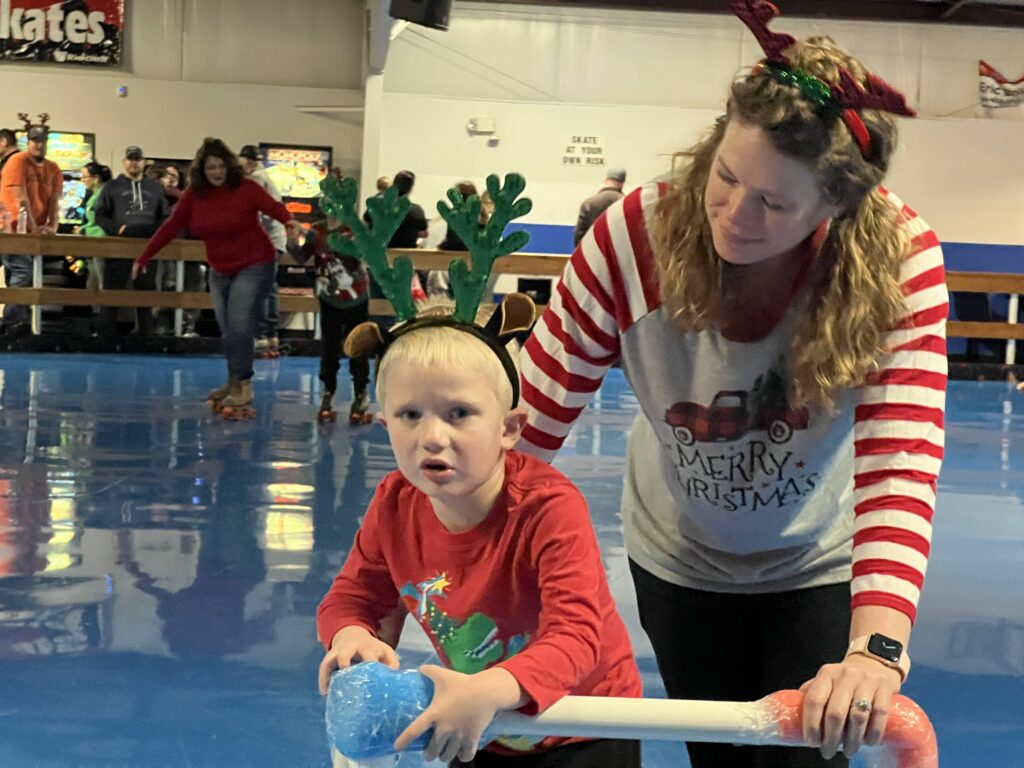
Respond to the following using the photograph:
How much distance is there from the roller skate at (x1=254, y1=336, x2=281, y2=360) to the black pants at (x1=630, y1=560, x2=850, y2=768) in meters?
8.81

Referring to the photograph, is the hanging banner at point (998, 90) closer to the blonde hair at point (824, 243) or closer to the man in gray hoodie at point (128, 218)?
the man in gray hoodie at point (128, 218)

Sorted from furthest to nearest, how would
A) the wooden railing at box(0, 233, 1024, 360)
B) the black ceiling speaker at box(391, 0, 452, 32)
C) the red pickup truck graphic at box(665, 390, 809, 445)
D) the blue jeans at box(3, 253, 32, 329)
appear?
1. the blue jeans at box(3, 253, 32, 329)
2. the wooden railing at box(0, 233, 1024, 360)
3. the black ceiling speaker at box(391, 0, 452, 32)
4. the red pickup truck graphic at box(665, 390, 809, 445)

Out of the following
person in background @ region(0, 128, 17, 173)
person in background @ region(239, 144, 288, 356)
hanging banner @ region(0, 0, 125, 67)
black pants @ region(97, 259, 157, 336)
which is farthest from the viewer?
hanging banner @ region(0, 0, 125, 67)

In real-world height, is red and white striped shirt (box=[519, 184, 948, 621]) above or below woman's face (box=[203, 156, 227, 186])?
below

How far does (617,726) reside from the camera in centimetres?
116

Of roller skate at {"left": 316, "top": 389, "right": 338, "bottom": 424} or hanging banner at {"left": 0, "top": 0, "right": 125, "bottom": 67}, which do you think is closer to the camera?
roller skate at {"left": 316, "top": 389, "right": 338, "bottom": 424}

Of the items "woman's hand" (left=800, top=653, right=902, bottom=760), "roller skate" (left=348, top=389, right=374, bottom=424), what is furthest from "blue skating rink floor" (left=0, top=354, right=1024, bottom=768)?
"woman's hand" (left=800, top=653, right=902, bottom=760)

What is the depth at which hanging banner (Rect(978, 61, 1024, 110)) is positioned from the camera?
50.4ft

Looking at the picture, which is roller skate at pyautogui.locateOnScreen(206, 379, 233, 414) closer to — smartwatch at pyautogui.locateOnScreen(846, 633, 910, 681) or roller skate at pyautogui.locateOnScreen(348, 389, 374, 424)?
roller skate at pyautogui.locateOnScreen(348, 389, 374, 424)

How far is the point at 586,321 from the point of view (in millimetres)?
1738

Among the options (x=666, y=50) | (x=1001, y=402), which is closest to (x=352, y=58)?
(x=666, y=50)

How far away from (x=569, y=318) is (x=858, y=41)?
15083 mm

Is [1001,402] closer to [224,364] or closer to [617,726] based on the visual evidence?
[224,364]

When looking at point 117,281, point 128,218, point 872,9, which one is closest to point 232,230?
point 117,281
